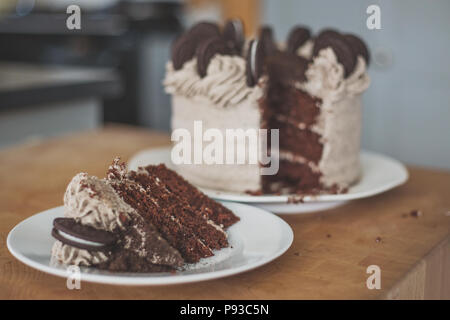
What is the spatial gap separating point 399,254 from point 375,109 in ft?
10.6

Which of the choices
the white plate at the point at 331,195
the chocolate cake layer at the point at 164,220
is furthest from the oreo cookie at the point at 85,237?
the white plate at the point at 331,195

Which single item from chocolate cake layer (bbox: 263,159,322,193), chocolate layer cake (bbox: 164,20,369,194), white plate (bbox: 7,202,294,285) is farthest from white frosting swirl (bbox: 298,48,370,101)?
white plate (bbox: 7,202,294,285)

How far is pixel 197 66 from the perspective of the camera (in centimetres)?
183

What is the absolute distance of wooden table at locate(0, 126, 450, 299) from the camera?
1132 mm

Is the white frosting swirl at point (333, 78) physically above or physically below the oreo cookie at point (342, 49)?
below

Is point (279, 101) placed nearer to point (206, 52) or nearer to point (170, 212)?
point (206, 52)

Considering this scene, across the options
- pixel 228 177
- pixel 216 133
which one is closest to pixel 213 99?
pixel 216 133

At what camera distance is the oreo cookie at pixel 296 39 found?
216 centimetres

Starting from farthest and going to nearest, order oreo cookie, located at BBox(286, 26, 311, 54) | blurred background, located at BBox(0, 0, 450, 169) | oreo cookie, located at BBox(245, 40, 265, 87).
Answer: blurred background, located at BBox(0, 0, 450, 169) < oreo cookie, located at BBox(286, 26, 311, 54) < oreo cookie, located at BBox(245, 40, 265, 87)

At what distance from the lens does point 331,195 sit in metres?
1.60

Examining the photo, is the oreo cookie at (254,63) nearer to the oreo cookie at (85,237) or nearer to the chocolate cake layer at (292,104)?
the chocolate cake layer at (292,104)

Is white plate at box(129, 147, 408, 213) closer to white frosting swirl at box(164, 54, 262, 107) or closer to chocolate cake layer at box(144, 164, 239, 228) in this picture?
chocolate cake layer at box(144, 164, 239, 228)

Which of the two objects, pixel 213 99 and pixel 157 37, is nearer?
pixel 213 99

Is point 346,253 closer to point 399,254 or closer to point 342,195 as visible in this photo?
point 399,254
